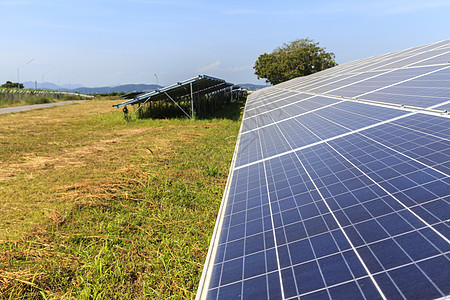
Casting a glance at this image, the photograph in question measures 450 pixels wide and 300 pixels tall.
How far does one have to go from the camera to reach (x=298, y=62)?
56438mm

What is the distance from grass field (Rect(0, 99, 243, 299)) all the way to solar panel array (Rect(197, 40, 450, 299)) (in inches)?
62.0

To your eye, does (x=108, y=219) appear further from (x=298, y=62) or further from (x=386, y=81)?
(x=298, y=62)

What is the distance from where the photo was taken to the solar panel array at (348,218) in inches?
62.8

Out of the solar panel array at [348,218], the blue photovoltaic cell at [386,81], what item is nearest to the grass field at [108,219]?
the solar panel array at [348,218]

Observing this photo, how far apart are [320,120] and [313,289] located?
4778 millimetres

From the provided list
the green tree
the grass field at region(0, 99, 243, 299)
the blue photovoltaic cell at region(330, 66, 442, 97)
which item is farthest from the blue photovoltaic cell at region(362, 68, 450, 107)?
the green tree

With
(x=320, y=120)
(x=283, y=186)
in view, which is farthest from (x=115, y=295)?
(x=320, y=120)

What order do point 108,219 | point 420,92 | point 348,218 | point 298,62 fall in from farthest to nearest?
point 298,62 → point 108,219 → point 420,92 → point 348,218

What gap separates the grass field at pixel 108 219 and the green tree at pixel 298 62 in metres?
52.1

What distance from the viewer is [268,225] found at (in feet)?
8.78

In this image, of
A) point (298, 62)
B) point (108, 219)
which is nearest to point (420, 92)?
point (108, 219)

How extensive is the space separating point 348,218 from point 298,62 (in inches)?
2386

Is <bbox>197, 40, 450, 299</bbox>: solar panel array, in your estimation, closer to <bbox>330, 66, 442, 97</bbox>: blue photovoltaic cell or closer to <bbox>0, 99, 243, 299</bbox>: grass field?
<bbox>0, 99, 243, 299</bbox>: grass field

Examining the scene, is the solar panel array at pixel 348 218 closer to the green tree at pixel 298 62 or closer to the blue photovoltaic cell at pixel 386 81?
the blue photovoltaic cell at pixel 386 81
